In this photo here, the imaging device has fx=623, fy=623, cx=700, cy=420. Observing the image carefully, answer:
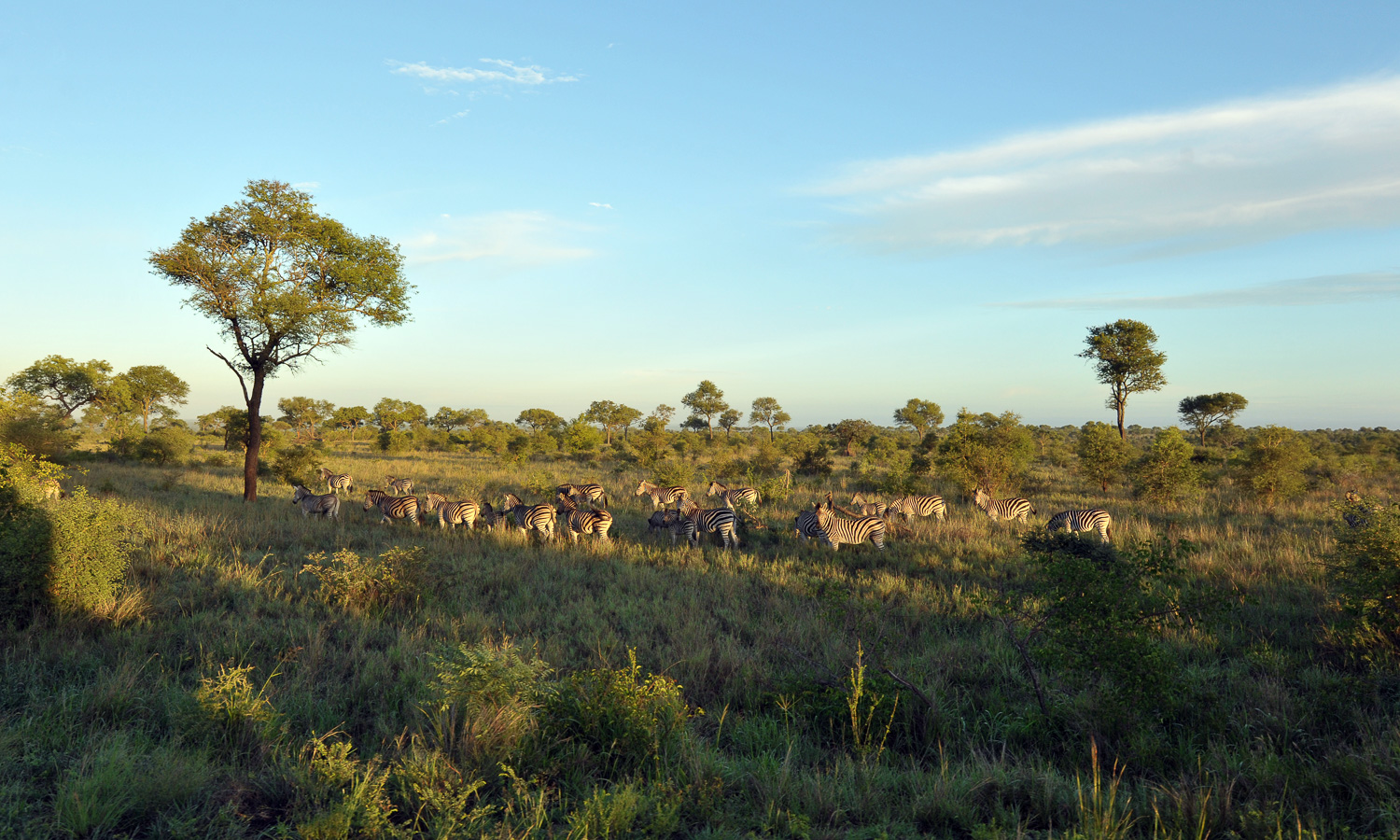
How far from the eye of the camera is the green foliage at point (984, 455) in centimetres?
2072

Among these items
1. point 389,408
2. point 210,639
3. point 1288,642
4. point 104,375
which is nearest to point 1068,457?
point 1288,642

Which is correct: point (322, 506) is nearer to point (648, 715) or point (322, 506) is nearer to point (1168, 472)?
point (648, 715)

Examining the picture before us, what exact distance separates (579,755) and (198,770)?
2360mm

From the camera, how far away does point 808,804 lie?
389cm

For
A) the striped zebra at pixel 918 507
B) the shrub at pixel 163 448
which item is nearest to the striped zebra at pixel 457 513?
the striped zebra at pixel 918 507

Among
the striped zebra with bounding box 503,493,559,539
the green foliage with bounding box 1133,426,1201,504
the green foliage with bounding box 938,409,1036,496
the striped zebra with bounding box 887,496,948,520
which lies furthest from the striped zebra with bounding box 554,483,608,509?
the green foliage with bounding box 1133,426,1201,504

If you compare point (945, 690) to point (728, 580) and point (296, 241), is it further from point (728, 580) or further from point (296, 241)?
point (296, 241)

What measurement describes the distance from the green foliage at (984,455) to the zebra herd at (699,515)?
98.9 inches

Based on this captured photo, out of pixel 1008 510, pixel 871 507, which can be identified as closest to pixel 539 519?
pixel 871 507

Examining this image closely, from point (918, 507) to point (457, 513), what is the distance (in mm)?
12021

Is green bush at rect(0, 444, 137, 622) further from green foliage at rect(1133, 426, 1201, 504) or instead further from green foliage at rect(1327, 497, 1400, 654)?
green foliage at rect(1133, 426, 1201, 504)

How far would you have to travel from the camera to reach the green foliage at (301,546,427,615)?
837 cm

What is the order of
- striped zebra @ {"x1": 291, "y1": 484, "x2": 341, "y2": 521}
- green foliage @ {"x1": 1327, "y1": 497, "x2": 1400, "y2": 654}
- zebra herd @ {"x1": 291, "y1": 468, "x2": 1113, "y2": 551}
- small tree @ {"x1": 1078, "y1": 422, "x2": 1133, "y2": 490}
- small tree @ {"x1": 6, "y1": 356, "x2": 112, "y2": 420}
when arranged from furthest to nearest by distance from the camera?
small tree @ {"x1": 6, "y1": 356, "x2": 112, "y2": 420}
small tree @ {"x1": 1078, "y1": 422, "x2": 1133, "y2": 490}
striped zebra @ {"x1": 291, "y1": 484, "x2": 341, "y2": 521}
zebra herd @ {"x1": 291, "y1": 468, "x2": 1113, "y2": 551}
green foliage @ {"x1": 1327, "y1": 497, "x2": 1400, "y2": 654}

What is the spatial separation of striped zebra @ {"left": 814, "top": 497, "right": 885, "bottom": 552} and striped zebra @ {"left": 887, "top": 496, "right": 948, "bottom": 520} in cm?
395
